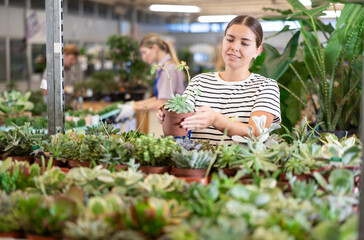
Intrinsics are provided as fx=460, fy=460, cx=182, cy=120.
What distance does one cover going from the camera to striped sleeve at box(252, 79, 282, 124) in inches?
90.5

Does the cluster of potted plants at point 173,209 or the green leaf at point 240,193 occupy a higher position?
the green leaf at point 240,193

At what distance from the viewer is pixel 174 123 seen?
1.99 m

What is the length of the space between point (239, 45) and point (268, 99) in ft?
1.03

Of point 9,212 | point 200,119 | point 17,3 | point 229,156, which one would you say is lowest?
point 9,212

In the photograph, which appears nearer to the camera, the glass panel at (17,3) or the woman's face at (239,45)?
the woman's face at (239,45)

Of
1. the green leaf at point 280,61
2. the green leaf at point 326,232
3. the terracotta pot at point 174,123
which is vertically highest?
the green leaf at point 280,61

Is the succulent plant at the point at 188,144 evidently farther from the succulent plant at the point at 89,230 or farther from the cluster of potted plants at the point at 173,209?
the succulent plant at the point at 89,230

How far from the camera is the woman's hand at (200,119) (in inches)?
77.5

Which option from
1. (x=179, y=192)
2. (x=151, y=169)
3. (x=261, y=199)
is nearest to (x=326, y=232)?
(x=261, y=199)

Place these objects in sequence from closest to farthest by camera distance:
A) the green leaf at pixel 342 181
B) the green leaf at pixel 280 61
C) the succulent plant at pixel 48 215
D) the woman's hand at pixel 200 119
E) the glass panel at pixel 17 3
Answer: the succulent plant at pixel 48 215 → the green leaf at pixel 342 181 → the woman's hand at pixel 200 119 → the green leaf at pixel 280 61 → the glass panel at pixel 17 3

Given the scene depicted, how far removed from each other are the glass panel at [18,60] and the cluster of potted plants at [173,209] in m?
7.59

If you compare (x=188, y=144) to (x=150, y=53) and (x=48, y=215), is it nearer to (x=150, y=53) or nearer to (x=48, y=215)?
(x=48, y=215)

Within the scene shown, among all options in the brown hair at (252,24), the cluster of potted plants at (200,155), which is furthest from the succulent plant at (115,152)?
the brown hair at (252,24)

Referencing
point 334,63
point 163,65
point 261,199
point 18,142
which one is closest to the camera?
point 261,199
